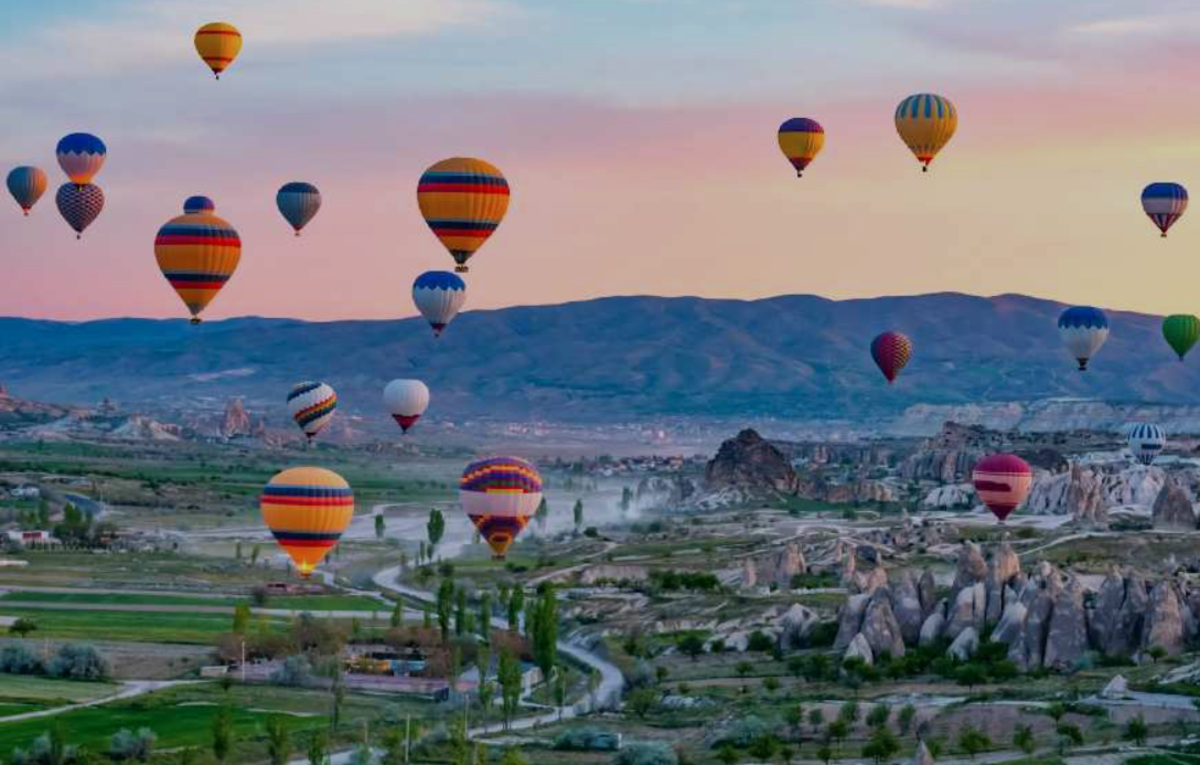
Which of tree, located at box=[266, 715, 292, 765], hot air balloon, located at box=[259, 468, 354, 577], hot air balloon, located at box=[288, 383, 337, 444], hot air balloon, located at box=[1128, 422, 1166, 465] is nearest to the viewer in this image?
tree, located at box=[266, 715, 292, 765]

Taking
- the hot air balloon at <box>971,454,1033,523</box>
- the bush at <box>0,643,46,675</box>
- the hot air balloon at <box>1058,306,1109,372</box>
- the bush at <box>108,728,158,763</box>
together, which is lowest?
the bush at <box>108,728,158,763</box>

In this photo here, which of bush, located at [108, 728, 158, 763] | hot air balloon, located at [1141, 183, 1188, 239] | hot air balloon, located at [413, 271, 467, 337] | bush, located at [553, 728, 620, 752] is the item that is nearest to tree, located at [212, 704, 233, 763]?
bush, located at [108, 728, 158, 763]

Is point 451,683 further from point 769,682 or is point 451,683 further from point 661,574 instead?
point 661,574

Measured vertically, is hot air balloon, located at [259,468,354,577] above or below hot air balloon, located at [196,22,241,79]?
below

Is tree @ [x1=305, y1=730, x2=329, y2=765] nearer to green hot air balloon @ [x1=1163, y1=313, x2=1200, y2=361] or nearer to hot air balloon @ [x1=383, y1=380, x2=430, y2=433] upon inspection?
hot air balloon @ [x1=383, y1=380, x2=430, y2=433]

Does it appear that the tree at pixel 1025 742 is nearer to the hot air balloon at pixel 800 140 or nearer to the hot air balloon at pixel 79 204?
the hot air balloon at pixel 800 140

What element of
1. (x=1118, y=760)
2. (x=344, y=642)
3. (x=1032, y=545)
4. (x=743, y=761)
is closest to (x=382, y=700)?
(x=344, y=642)
